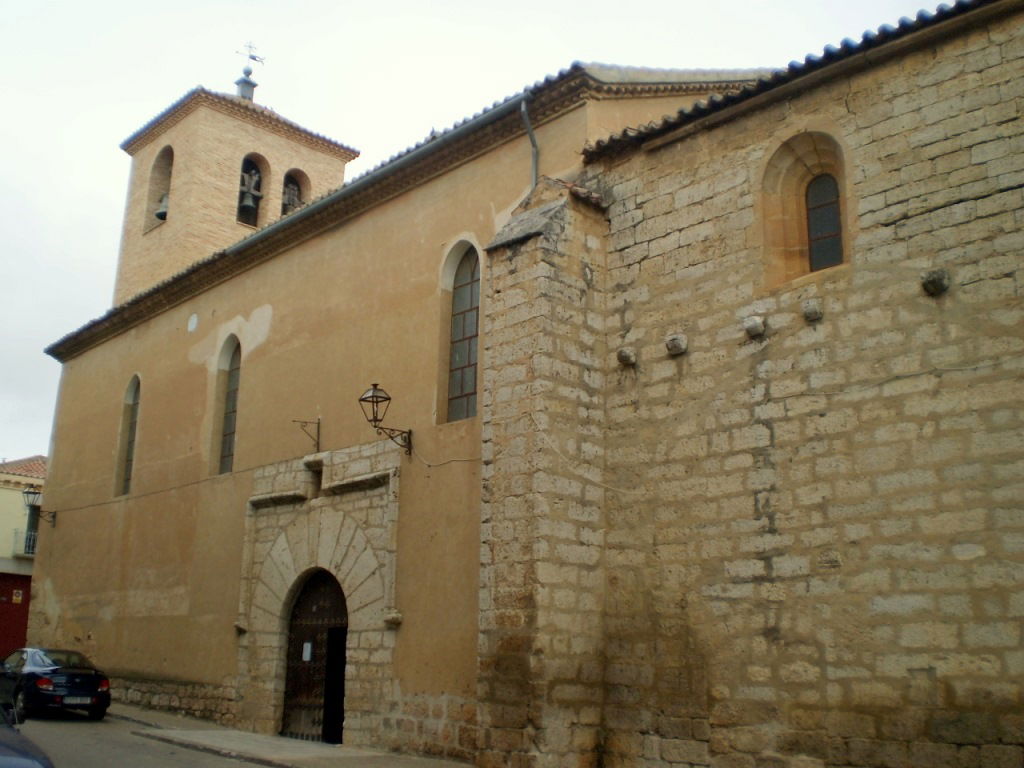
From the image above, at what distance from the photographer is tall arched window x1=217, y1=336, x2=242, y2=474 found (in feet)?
50.0

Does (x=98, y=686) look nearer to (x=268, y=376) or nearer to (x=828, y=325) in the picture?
(x=268, y=376)

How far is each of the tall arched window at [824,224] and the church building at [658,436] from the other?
0.10 ft

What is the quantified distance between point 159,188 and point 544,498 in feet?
53.7

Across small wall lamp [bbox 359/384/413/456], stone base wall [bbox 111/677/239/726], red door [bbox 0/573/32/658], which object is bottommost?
stone base wall [bbox 111/677/239/726]

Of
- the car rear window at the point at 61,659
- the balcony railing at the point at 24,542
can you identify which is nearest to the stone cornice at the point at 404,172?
the car rear window at the point at 61,659

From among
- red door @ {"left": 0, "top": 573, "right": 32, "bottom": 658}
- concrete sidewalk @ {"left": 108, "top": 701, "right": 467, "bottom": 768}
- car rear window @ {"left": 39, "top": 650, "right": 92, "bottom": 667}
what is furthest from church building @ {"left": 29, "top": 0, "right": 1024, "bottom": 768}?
red door @ {"left": 0, "top": 573, "right": 32, "bottom": 658}

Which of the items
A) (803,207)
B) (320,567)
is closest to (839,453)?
(803,207)

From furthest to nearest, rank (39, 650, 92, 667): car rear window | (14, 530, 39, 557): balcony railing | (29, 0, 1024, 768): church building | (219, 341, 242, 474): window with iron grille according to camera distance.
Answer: (14, 530, 39, 557): balcony railing
(219, 341, 242, 474): window with iron grille
(39, 650, 92, 667): car rear window
(29, 0, 1024, 768): church building

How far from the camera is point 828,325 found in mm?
8406

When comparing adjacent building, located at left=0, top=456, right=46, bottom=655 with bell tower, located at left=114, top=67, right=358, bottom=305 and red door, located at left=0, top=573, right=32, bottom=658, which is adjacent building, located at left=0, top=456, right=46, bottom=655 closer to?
red door, located at left=0, top=573, right=32, bottom=658

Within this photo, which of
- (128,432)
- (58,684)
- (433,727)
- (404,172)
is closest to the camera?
(433,727)

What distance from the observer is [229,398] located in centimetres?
1557

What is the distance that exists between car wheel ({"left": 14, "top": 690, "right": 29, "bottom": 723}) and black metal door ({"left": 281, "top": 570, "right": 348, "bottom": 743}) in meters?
2.97

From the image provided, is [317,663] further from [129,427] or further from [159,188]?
[159,188]
